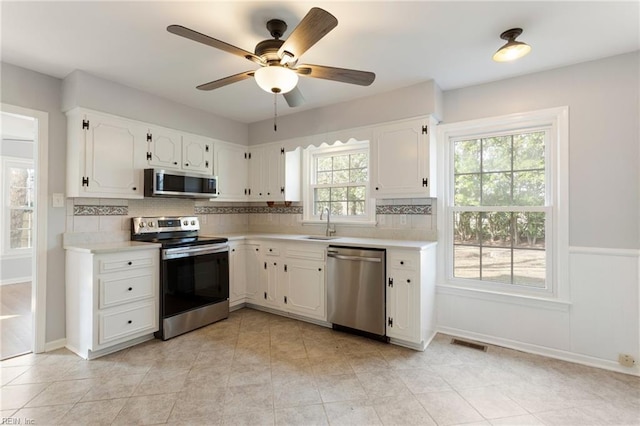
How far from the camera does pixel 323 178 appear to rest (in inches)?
161

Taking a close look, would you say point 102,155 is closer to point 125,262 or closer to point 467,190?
point 125,262

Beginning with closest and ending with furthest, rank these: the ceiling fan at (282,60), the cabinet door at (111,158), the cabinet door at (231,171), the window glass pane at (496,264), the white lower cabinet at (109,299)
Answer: the ceiling fan at (282,60) → the white lower cabinet at (109,299) → the cabinet door at (111,158) → the window glass pane at (496,264) → the cabinet door at (231,171)

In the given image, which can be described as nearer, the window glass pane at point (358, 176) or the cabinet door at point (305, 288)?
the cabinet door at point (305, 288)

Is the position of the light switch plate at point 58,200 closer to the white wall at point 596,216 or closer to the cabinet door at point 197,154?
the cabinet door at point 197,154

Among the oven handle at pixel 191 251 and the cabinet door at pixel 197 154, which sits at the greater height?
the cabinet door at pixel 197 154

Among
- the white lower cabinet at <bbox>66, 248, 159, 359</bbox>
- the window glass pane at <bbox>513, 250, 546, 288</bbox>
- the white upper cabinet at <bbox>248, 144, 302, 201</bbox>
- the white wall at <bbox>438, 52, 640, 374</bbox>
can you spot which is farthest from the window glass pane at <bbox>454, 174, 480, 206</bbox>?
the white lower cabinet at <bbox>66, 248, 159, 359</bbox>

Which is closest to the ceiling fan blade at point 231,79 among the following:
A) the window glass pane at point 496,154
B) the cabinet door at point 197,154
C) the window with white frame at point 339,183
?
the cabinet door at point 197,154

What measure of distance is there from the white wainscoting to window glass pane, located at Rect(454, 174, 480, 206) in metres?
0.88

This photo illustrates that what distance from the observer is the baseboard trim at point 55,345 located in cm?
275

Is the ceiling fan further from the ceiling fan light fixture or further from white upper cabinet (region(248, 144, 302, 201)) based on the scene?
white upper cabinet (region(248, 144, 302, 201))

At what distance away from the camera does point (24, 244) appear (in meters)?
5.19

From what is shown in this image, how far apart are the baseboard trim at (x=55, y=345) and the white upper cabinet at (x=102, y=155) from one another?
134cm

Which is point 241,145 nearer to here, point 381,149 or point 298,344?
point 381,149

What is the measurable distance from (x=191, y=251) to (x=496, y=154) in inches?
125
